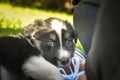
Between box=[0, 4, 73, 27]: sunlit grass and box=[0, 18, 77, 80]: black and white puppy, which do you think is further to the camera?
box=[0, 4, 73, 27]: sunlit grass

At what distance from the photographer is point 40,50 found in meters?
1.69

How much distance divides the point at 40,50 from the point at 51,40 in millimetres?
71

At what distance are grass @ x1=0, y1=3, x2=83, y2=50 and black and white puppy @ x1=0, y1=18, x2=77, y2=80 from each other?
0.10 feet

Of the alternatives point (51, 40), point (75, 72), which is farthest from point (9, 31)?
point (75, 72)

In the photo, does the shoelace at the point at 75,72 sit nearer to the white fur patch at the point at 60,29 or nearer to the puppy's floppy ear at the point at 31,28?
the white fur patch at the point at 60,29

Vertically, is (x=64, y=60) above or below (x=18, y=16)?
below

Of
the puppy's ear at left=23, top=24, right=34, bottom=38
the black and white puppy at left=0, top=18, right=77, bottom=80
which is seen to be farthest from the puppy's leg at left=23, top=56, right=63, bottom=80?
the puppy's ear at left=23, top=24, right=34, bottom=38

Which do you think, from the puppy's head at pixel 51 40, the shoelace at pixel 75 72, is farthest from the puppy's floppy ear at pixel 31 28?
the shoelace at pixel 75 72

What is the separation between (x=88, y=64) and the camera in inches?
65.0

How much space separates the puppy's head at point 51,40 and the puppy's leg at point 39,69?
0.04 m

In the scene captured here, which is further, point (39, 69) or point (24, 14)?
point (24, 14)

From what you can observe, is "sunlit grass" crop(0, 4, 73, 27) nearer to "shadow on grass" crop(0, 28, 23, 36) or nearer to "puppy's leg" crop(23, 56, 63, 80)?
"shadow on grass" crop(0, 28, 23, 36)

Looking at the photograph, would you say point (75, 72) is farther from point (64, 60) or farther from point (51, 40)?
point (51, 40)

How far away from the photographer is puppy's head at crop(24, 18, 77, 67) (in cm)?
169
